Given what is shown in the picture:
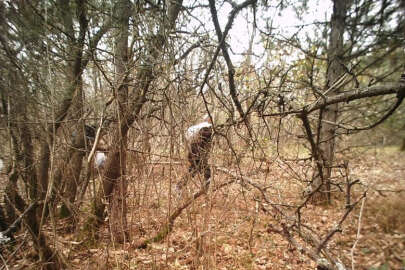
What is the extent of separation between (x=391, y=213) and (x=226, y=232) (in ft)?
7.53

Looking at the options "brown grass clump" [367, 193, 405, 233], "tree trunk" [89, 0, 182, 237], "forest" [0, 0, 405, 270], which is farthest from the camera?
"tree trunk" [89, 0, 182, 237]

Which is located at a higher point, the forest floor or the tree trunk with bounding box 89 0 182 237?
the tree trunk with bounding box 89 0 182 237

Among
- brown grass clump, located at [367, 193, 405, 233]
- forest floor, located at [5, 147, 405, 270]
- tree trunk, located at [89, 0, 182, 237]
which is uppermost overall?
tree trunk, located at [89, 0, 182, 237]

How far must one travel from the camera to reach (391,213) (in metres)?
0.70

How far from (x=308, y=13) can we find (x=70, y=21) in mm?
2460

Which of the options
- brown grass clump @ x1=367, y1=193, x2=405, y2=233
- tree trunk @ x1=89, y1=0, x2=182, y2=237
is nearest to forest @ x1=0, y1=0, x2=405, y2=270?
tree trunk @ x1=89, y1=0, x2=182, y2=237

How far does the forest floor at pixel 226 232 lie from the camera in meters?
0.72

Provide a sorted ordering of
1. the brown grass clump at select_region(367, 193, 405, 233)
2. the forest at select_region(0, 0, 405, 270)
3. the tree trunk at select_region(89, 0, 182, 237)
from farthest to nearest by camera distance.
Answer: the tree trunk at select_region(89, 0, 182, 237) < the forest at select_region(0, 0, 405, 270) < the brown grass clump at select_region(367, 193, 405, 233)

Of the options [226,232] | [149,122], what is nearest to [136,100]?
[149,122]

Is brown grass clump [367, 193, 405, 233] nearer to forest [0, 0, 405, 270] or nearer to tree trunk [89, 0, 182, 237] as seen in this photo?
forest [0, 0, 405, 270]

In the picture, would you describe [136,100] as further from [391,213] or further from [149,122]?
[391,213]

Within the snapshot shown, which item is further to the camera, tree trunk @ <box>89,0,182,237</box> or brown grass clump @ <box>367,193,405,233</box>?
tree trunk @ <box>89,0,182,237</box>

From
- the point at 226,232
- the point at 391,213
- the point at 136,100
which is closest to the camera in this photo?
the point at 391,213

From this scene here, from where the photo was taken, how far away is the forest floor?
2.35ft
